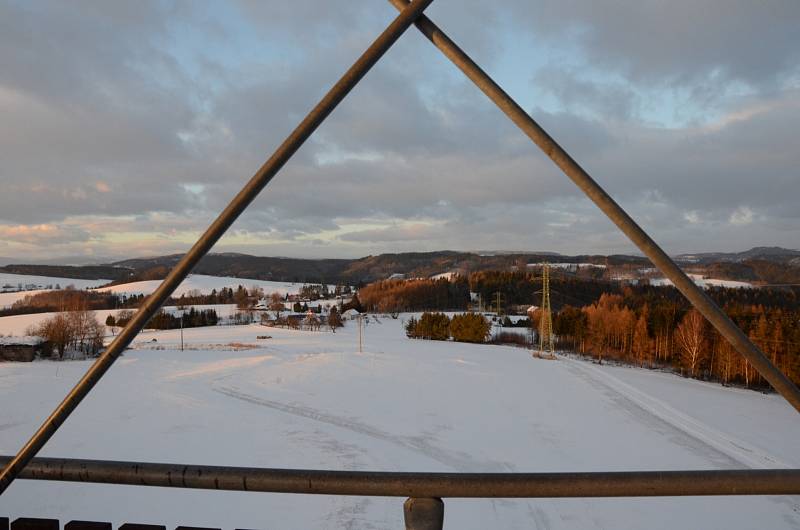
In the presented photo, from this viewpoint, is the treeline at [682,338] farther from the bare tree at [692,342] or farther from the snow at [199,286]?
the snow at [199,286]

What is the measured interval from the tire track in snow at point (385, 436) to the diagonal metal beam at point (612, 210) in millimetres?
9804

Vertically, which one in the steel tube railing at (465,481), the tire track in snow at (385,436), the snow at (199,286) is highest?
the steel tube railing at (465,481)

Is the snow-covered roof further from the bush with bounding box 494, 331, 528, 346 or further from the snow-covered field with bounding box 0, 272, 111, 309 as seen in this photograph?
the snow-covered field with bounding box 0, 272, 111, 309

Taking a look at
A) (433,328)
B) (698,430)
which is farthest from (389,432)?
(433,328)

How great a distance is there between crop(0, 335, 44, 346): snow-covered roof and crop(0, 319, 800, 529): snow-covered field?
1750mm

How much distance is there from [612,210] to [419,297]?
77.9 metres

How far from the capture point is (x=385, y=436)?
12.1 metres

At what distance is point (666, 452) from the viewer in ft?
38.2

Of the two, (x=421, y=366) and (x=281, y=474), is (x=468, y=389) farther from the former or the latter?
(x=281, y=474)

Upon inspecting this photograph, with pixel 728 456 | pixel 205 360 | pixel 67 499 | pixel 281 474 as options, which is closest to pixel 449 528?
pixel 67 499

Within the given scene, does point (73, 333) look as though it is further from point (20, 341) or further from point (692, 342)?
point (692, 342)

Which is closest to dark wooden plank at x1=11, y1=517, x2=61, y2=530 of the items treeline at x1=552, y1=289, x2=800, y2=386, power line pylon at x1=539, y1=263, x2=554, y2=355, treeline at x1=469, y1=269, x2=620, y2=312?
power line pylon at x1=539, y1=263, x2=554, y2=355

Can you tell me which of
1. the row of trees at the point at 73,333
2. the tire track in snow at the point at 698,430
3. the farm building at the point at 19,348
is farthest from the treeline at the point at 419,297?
the tire track in snow at the point at 698,430

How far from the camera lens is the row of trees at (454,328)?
→ 39.6 m
